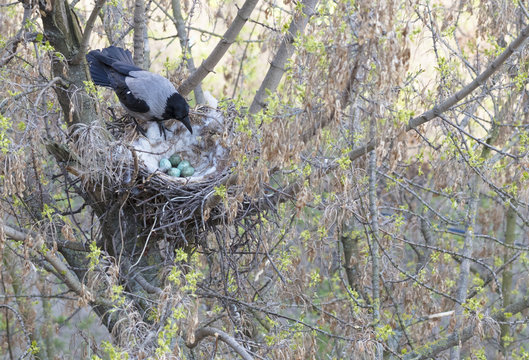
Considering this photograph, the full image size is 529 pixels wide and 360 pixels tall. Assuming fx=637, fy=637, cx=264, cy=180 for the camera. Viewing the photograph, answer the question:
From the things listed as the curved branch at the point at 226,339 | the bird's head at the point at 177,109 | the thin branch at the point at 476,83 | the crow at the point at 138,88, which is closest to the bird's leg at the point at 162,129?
the crow at the point at 138,88

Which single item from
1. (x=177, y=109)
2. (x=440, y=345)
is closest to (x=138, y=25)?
(x=177, y=109)

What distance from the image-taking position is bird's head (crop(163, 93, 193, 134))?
17.2 feet

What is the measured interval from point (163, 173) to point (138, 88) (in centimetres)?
89

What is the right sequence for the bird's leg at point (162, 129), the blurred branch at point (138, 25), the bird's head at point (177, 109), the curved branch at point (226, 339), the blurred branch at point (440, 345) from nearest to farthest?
the curved branch at point (226, 339) < the blurred branch at point (440, 345) < the blurred branch at point (138, 25) < the bird's head at point (177, 109) < the bird's leg at point (162, 129)

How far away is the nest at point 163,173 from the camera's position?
379cm

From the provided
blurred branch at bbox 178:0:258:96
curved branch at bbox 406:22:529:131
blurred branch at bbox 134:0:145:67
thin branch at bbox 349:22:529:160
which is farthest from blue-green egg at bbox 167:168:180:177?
curved branch at bbox 406:22:529:131

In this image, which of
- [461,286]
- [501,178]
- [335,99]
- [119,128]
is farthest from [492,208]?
[335,99]

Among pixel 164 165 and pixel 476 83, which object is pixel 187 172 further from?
pixel 476 83

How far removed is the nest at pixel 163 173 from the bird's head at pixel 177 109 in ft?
0.70

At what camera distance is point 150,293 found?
467 cm

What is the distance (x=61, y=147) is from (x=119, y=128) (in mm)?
1476

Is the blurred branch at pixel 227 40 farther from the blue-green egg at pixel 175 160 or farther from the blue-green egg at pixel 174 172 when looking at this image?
the blue-green egg at pixel 175 160

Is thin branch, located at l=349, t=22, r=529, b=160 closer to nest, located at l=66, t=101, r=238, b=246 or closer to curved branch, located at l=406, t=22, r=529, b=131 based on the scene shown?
curved branch, located at l=406, t=22, r=529, b=131

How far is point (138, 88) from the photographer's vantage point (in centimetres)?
536
